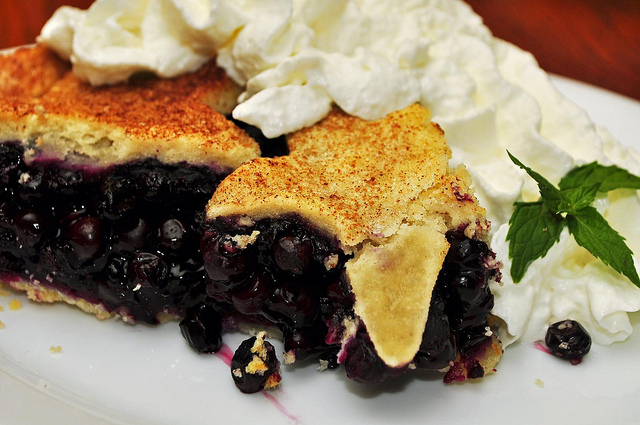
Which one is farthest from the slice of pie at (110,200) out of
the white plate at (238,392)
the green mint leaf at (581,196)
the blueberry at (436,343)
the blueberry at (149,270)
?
the green mint leaf at (581,196)

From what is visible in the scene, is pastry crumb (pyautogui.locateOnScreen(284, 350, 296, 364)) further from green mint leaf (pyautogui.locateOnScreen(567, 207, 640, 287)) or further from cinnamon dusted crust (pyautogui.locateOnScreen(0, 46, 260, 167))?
green mint leaf (pyautogui.locateOnScreen(567, 207, 640, 287))

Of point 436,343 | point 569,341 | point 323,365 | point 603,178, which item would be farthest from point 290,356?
point 603,178

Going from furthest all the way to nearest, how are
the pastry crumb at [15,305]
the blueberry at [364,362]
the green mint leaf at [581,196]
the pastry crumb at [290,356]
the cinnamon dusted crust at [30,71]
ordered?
the cinnamon dusted crust at [30,71]
the pastry crumb at [15,305]
the green mint leaf at [581,196]
the pastry crumb at [290,356]
the blueberry at [364,362]

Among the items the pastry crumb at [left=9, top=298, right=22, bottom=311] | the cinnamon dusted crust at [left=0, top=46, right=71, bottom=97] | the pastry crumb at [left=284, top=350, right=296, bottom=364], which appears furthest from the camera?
the cinnamon dusted crust at [left=0, top=46, right=71, bottom=97]

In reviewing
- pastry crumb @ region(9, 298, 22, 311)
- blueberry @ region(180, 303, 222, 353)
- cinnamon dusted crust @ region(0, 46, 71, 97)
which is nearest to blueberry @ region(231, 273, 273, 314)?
blueberry @ region(180, 303, 222, 353)

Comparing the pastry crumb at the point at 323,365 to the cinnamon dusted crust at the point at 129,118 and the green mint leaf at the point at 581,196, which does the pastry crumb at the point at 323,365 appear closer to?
the cinnamon dusted crust at the point at 129,118

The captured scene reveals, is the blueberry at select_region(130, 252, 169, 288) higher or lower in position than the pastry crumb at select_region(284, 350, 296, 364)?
higher

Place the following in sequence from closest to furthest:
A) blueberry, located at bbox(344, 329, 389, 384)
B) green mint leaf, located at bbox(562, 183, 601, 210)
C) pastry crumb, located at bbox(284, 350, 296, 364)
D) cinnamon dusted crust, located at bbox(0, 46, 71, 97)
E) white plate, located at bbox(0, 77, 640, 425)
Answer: blueberry, located at bbox(344, 329, 389, 384)
white plate, located at bbox(0, 77, 640, 425)
pastry crumb, located at bbox(284, 350, 296, 364)
green mint leaf, located at bbox(562, 183, 601, 210)
cinnamon dusted crust, located at bbox(0, 46, 71, 97)

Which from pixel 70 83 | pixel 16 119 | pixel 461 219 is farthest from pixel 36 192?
pixel 461 219
